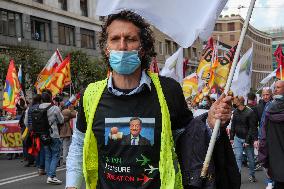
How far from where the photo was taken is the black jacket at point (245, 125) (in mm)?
10539

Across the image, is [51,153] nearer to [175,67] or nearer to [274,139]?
[175,67]

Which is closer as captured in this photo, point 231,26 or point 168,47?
point 168,47

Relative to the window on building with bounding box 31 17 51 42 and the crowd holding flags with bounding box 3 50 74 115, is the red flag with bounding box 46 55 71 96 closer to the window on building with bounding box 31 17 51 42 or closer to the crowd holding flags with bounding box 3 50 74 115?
the crowd holding flags with bounding box 3 50 74 115

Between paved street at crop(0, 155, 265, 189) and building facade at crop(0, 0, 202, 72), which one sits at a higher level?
building facade at crop(0, 0, 202, 72)

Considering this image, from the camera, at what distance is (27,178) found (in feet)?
38.7

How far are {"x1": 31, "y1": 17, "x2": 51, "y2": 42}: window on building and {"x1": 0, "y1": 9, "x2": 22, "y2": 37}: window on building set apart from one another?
1651 millimetres

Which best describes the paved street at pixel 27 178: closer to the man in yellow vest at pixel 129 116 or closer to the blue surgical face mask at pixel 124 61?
the man in yellow vest at pixel 129 116

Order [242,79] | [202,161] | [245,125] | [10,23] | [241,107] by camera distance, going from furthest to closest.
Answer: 1. [10,23]
2. [242,79]
3. [241,107]
4. [245,125]
5. [202,161]

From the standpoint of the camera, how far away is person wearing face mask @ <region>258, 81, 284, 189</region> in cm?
698

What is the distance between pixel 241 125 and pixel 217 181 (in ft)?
25.8

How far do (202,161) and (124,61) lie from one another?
0.69 meters

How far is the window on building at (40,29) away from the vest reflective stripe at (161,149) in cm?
3373

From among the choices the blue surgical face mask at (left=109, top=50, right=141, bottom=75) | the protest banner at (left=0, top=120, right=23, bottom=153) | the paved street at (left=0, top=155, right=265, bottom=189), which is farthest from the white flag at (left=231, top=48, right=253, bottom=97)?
the blue surgical face mask at (left=109, top=50, right=141, bottom=75)

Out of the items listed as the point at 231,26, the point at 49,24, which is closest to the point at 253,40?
the point at 231,26
